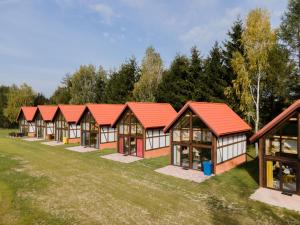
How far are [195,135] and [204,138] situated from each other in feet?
2.95

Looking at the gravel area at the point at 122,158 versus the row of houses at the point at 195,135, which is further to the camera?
the gravel area at the point at 122,158

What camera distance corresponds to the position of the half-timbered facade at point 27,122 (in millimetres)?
46594

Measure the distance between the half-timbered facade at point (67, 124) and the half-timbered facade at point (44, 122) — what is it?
1.91 meters

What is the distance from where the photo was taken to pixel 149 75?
45.7 metres

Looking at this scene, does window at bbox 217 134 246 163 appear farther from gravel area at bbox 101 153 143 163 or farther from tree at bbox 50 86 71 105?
tree at bbox 50 86 71 105

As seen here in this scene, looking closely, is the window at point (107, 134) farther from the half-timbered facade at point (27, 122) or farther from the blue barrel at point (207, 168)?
the half-timbered facade at point (27, 122)

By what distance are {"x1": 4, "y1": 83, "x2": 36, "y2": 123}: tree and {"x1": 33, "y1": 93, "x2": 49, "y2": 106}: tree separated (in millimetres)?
3795

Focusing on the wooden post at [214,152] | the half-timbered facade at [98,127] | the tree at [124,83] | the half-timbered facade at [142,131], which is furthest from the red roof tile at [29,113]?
the wooden post at [214,152]

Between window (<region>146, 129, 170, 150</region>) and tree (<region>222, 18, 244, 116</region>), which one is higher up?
tree (<region>222, 18, 244, 116</region>)

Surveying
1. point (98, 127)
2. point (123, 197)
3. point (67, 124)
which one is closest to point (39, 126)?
point (67, 124)

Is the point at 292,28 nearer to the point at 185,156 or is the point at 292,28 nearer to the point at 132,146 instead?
the point at 185,156

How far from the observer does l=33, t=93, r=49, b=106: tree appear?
67.4 m

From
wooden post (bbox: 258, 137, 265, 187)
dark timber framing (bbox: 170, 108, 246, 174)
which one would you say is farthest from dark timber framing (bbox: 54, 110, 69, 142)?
wooden post (bbox: 258, 137, 265, 187)

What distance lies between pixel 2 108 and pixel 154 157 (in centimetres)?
5543
